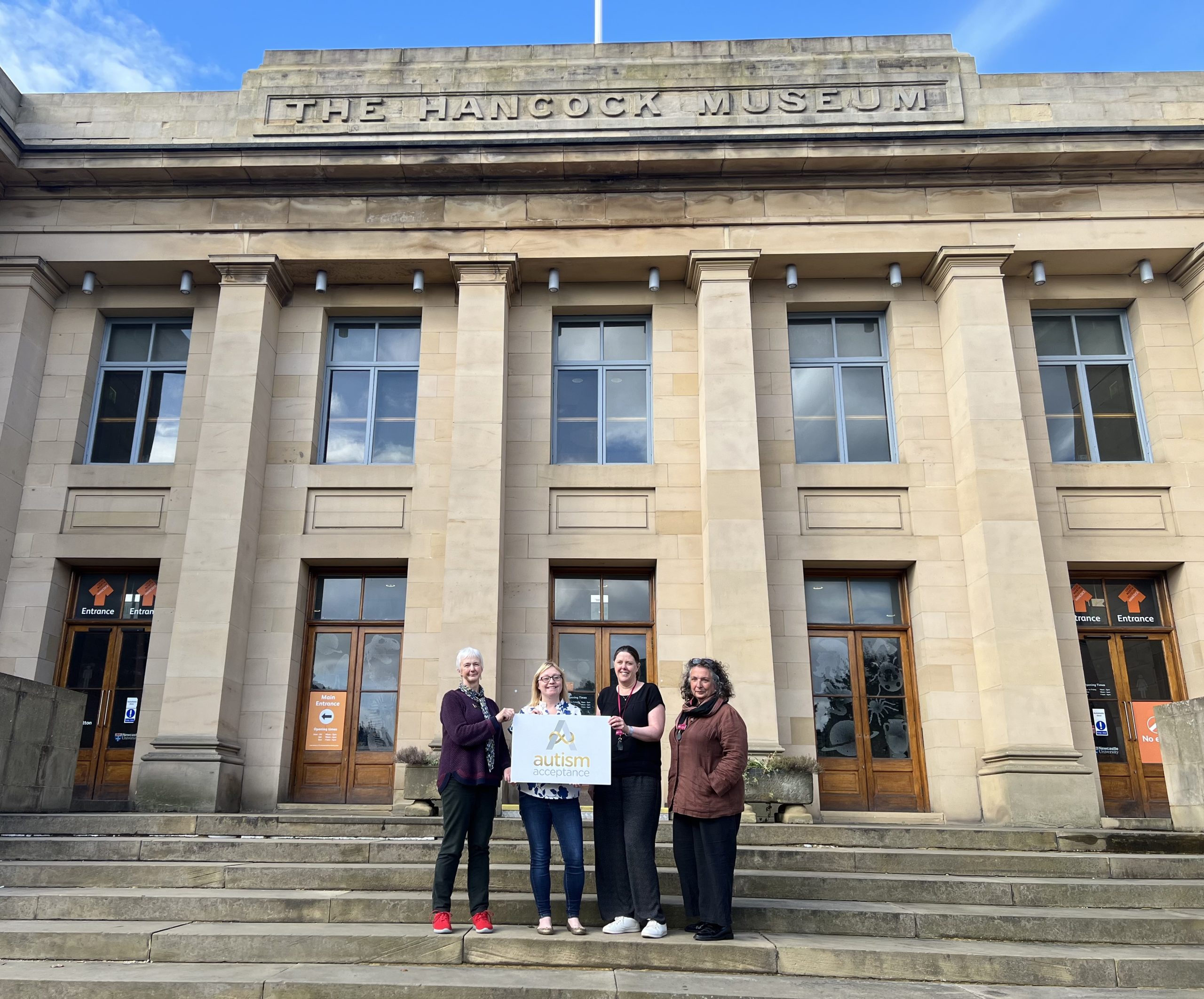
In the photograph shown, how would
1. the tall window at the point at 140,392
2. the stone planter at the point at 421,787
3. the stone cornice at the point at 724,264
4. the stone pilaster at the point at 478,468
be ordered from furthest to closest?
the tall window at the point at 140,392 → the stone cornice at the point at 724,264 → the stone pilaster at the point at 478,468 → the stone planter at the point at 421,787

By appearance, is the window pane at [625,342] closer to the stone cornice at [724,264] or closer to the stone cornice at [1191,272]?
the stone cornice at [724,264]

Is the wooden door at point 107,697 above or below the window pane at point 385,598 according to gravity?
below

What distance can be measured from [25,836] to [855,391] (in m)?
12.2

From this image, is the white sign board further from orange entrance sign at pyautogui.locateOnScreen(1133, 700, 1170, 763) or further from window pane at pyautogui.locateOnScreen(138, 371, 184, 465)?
window pane at pyautogui.locateOnScreen(138, 371, 184, 465)

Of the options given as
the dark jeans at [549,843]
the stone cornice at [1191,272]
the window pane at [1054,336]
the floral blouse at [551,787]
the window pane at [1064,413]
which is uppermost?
the stone cornice at [1191,272]

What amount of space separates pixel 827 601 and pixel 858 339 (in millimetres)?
4277

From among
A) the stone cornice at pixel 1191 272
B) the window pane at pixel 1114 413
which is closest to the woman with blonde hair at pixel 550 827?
the window pane at pixel 1114 413

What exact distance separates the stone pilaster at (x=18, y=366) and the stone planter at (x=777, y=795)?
35.6 ft

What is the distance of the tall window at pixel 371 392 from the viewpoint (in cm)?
1556

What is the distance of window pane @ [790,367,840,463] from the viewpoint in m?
15.3

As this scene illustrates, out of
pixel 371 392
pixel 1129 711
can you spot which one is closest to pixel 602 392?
pixel 371 392

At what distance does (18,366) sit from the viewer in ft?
49.3

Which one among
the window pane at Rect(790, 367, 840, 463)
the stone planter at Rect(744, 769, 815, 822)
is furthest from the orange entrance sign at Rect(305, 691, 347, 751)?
the window pane at Rect(790, 367, 840, 463)

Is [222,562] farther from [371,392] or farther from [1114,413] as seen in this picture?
[1114,413]
